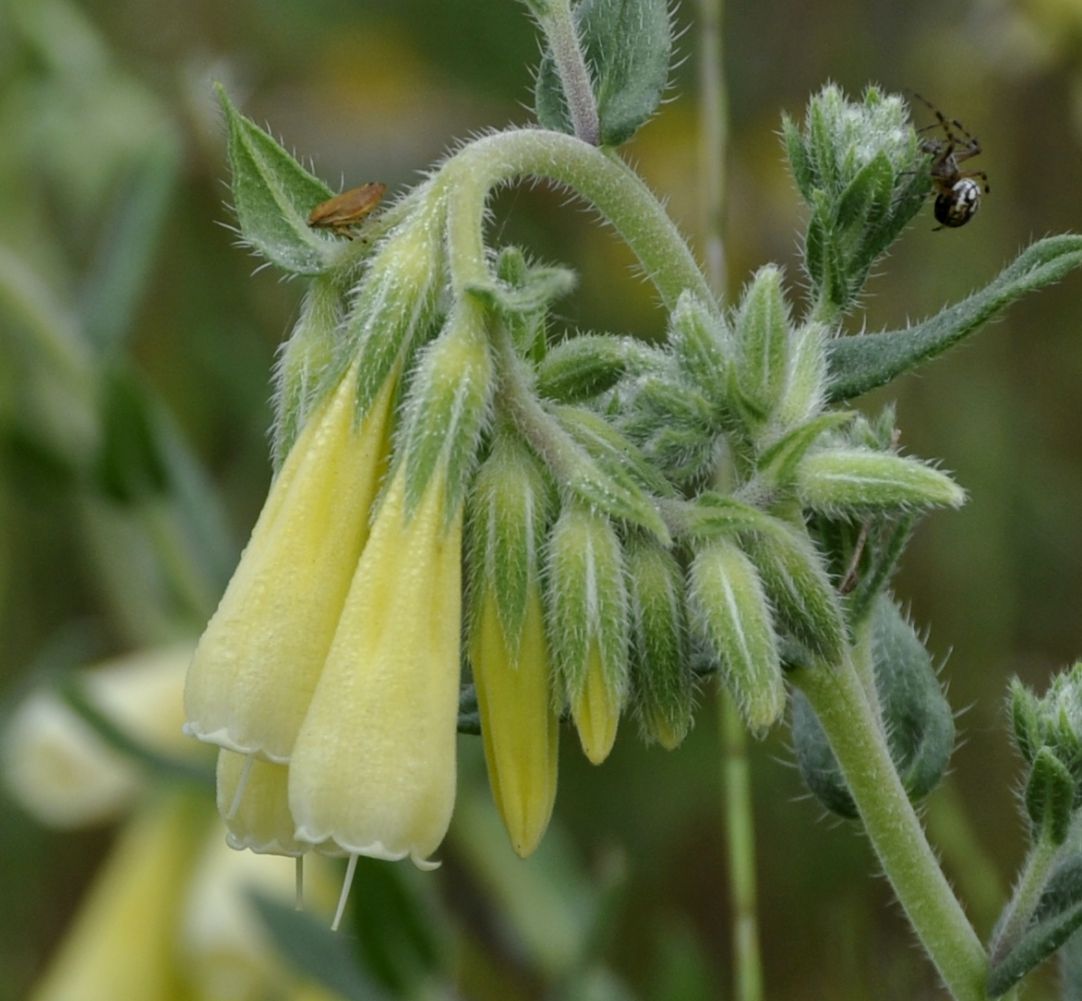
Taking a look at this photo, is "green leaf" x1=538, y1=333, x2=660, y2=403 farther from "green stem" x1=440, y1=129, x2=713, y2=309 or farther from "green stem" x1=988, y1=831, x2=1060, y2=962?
"green stem" x1=988, y1=831, x2=1060, y2=962

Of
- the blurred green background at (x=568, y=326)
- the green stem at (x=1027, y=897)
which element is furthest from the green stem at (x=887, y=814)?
the blurred green background at (x=568, y=326)

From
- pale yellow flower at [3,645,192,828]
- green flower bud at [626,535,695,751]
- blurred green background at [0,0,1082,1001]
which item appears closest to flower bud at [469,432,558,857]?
green flower bud at [626,535,695,751]

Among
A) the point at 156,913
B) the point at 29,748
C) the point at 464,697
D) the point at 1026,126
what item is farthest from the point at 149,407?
the point at 1026,126

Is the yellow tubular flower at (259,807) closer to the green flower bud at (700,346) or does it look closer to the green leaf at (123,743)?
the green flower bud at (700,346)

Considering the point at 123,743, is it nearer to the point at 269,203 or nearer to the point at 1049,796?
the point at 269,203

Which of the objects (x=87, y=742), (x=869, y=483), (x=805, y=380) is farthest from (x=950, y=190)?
(x=87, y=742)

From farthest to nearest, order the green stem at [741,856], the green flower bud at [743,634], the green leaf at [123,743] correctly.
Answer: the green leaf at [123,743]
the green stem at [741,856]
the green flower bud at [743,634]
